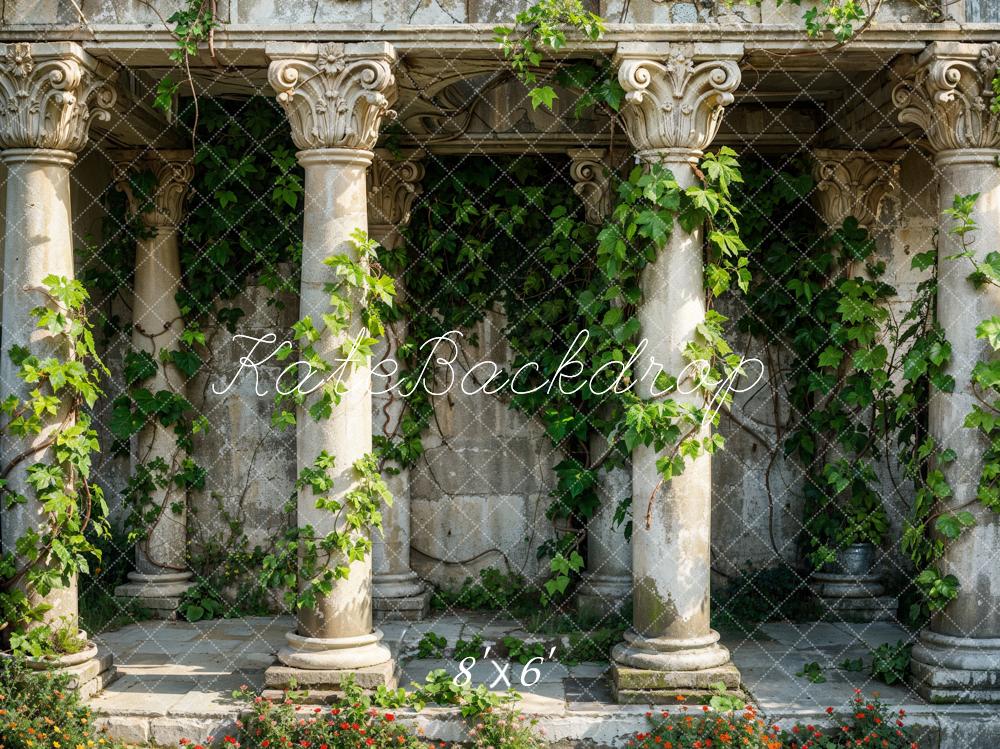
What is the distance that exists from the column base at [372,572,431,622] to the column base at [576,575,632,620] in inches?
51.4

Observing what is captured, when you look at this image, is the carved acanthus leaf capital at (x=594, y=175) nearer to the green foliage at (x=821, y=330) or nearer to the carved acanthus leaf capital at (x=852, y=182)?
the green foliage at (x=821, y=330)

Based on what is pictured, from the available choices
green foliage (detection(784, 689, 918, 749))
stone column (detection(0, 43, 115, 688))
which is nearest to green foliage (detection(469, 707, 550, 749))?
green foliage (detection(784, 689, 918, 749))

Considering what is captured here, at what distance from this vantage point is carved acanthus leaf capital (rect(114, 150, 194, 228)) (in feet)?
31.8

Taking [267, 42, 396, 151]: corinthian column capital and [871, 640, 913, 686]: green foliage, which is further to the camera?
[871, 640, 913, 686]: green foliage

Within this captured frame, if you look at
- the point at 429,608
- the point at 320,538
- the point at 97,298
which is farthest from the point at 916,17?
the point at 97,298

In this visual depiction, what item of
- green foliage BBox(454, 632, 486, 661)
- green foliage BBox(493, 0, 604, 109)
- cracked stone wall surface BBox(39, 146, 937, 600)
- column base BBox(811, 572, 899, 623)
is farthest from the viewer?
cracked stone wall surface BBox(39, 146, 937, 600)

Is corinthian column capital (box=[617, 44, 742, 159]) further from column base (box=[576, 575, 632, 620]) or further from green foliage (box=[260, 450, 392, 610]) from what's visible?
column base (box=[576, 575, 632, 620])

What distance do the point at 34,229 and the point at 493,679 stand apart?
4153 mm

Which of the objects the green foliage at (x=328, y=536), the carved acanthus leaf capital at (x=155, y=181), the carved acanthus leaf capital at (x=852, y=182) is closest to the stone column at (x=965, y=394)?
the carved acanthus leaf capital at (x=852, y=182)

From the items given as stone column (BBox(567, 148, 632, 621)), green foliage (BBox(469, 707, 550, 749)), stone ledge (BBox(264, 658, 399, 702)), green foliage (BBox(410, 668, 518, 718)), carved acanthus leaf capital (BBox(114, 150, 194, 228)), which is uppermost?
carved acanthus leaf capital (BBox(114, 150, 194, 228))

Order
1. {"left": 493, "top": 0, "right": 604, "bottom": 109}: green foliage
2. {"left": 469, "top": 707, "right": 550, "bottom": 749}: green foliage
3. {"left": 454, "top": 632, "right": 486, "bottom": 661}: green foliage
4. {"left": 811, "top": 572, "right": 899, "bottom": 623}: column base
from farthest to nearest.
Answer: {"left": 811, "top": 572, "right": 899, "bottom": 623}: column base → {"left": 454, "top": 632, "right": 486, "bottom": 661}: green foliage → {"left": 493, "top": 0, "right": 604, "bottom": 109}: green foliage → {"left": 469, "top": 707, "right": 550, "bottom": 749}: green foliage

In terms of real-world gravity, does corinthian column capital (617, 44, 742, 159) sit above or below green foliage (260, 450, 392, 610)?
above

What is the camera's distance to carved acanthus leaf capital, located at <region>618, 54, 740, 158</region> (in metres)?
7.32

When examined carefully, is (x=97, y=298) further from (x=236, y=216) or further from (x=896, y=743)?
(x=896, y=743)
